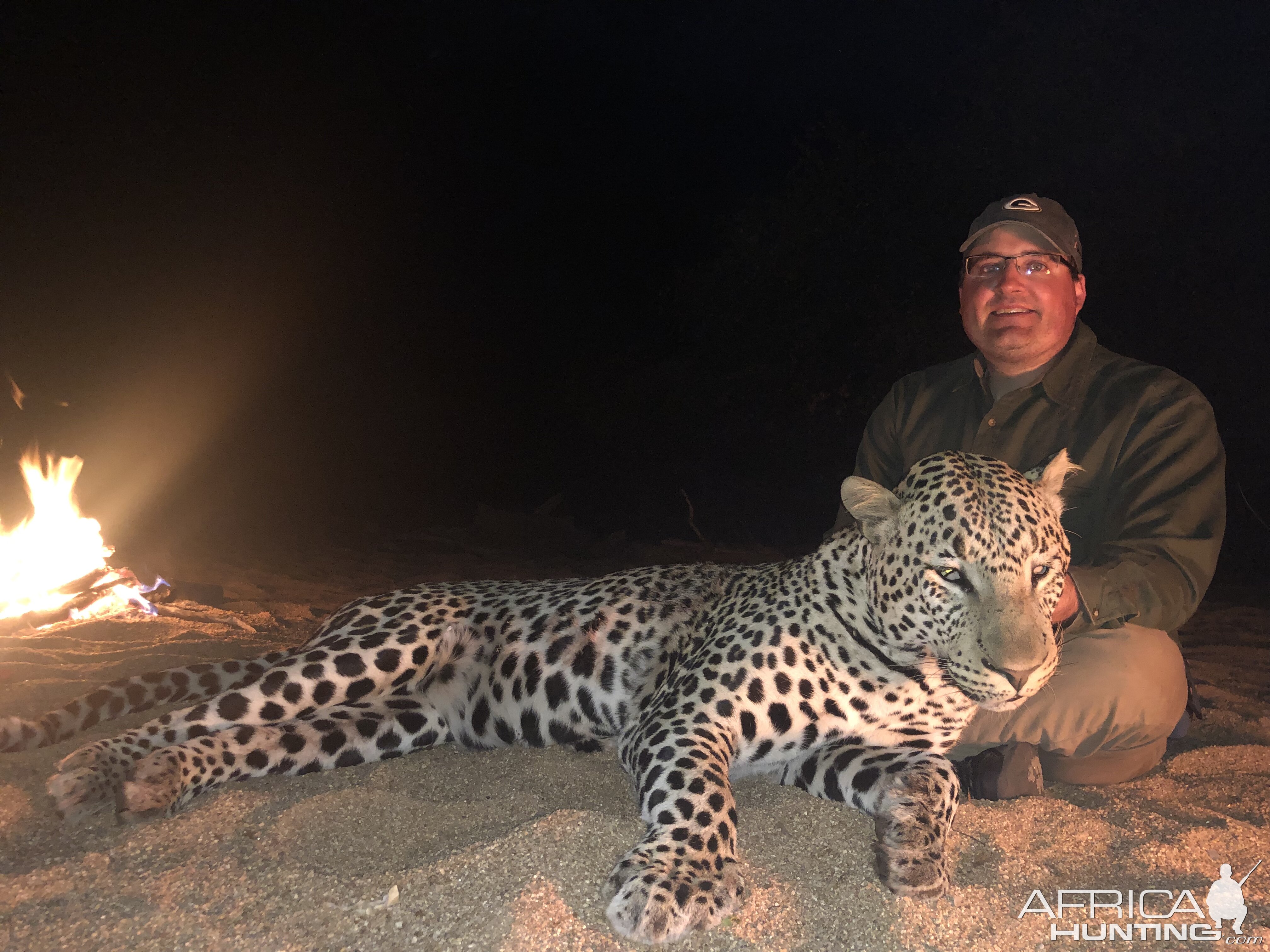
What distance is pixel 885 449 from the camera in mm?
4086

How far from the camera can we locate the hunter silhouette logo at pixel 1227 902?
2.23 m

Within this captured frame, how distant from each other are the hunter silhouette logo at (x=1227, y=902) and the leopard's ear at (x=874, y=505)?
1337 millimetres

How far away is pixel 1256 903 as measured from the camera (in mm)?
2322

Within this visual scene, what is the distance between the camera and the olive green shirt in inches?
115

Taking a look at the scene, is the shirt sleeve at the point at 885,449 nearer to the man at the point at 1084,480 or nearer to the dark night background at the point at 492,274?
the man at the point at 1084,480

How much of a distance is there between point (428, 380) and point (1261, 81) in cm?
1510

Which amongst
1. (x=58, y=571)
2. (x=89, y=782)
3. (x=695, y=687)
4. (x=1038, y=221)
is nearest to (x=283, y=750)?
(x=89, y=782)

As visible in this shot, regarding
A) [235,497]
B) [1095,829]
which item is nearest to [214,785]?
[1095,829]

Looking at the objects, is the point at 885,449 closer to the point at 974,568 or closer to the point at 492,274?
the point at 974,568

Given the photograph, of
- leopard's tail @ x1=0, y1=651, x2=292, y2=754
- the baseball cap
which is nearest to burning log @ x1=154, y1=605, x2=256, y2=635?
leopard's tail @ x1=0, y1=651, x2=292, y2=754

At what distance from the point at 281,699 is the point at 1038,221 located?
3.67 m

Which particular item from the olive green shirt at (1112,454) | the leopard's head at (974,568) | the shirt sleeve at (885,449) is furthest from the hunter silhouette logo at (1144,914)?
Result: the shirt sleeve at (885,449)

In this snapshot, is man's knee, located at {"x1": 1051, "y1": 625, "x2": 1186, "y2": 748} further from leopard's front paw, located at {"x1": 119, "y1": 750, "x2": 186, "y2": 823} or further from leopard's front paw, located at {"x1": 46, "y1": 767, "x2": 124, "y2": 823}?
leopard's front paw, located at {"x1": 46, "y1": 767, "x2": 124, "y2": 823}

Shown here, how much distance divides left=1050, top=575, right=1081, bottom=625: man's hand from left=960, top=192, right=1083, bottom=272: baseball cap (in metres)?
1.51
